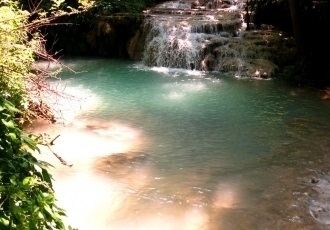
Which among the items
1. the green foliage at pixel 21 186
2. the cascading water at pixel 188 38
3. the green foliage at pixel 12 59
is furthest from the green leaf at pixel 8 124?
the cascading water at pixel 188 38

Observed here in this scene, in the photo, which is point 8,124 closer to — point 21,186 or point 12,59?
point 21,186

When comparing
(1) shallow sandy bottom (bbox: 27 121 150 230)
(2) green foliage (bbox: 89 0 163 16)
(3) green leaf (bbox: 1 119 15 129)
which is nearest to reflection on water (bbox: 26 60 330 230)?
(1) shallow sandy bottom (bbox: 27 121 150 230)

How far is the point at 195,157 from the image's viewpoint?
6.62 meters

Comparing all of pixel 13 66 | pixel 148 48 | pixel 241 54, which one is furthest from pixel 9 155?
pixel 148 48

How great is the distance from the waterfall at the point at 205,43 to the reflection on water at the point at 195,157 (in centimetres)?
150

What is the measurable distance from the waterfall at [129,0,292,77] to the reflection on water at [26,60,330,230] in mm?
1498

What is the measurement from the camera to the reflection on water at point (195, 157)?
5.00 m

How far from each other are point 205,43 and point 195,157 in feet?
23.3

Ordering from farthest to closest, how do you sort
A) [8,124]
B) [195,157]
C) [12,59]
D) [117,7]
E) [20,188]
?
[117,7], [195,157], [12,59], [8,124], [20,188]

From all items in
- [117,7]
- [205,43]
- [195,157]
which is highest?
[117,7]

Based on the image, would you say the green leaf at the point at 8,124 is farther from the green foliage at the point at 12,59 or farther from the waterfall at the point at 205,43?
the waterfall at the point at 205,43

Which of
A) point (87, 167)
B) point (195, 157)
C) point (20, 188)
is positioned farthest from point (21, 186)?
point (195, 157)

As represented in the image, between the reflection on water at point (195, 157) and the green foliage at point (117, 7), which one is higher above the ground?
the green foliage at point (117, 7)

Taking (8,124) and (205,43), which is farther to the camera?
(205,43)
